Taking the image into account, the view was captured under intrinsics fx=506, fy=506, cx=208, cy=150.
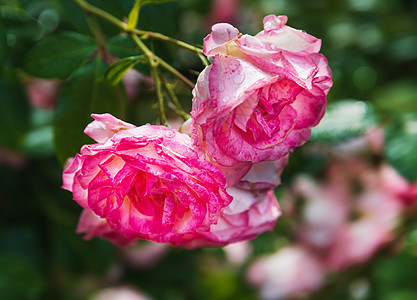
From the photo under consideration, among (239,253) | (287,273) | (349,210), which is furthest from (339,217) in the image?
(239,253)

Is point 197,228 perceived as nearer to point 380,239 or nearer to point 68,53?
point 68,53

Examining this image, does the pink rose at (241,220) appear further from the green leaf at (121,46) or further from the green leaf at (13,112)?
the green leaf at (13,112)

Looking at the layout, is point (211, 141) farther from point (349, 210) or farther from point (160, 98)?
point (349, 210)

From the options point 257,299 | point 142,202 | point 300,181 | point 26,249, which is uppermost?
point 142,202

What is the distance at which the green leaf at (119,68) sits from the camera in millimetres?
365

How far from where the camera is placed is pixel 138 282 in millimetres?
986

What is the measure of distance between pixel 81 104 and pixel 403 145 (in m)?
0.39

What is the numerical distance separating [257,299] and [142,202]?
2.59 ft

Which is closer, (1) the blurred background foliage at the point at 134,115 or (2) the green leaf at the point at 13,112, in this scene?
(1) the blurred background foliage at the point at 134,115

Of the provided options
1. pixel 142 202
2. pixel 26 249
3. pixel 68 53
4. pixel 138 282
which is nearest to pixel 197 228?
pixel 142 202

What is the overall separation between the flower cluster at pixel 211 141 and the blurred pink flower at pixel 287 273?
2.06 feet

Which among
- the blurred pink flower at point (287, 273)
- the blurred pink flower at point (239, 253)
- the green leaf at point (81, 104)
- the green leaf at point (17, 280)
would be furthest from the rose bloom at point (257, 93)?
the blurred pink flower at point (239, 253)

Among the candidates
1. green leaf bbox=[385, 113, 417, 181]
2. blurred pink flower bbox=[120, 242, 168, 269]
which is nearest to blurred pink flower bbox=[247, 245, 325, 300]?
blurred pink flower bbox=[120, 242, 168, 269]

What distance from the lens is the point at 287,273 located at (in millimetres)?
955
